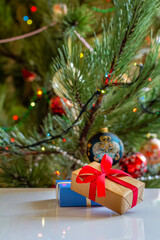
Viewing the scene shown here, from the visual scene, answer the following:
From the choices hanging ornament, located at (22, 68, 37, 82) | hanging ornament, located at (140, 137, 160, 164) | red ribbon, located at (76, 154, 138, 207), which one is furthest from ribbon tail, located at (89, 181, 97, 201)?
hanging ornament, located at (22, 68, 37, 82)

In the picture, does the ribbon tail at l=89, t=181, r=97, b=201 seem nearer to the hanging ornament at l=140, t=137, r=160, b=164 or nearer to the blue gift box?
the blue gift box

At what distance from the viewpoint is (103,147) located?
57 centimetres

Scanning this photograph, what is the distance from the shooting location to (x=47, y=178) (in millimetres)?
675

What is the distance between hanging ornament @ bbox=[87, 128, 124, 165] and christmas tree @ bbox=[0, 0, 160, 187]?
0.03 m

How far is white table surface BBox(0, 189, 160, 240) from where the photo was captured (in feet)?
1.30

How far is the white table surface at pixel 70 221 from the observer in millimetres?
396

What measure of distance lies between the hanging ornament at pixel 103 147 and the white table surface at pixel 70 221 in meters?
0.10

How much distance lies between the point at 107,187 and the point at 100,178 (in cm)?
2

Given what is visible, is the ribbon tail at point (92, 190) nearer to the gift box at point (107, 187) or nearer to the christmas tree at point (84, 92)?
the gift box at point (107, 187)

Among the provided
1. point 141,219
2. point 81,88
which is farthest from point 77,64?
point 141,219

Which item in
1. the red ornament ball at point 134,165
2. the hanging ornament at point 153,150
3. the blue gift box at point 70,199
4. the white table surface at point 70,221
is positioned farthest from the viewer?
the hanging ornament at point 153,150

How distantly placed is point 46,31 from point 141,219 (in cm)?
51

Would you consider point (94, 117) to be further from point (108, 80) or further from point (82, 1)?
point (82, 1)

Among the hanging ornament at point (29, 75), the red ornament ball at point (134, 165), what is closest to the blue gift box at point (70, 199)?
the red ornament ball at point (134, 165)
